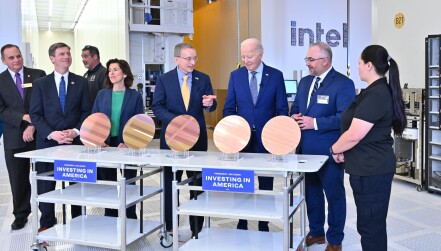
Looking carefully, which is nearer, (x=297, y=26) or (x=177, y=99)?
(x=177, y=99)

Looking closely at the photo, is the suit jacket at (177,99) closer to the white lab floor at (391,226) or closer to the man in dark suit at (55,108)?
the man in dark suit at (55,108)

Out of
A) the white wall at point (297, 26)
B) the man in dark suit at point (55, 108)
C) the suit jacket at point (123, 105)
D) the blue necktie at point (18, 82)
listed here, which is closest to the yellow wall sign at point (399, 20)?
the white wall at point (297, 26)

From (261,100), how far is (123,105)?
121 cm

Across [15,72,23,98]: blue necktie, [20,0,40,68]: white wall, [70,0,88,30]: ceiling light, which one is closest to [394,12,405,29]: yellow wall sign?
[15,72,23,98]: blue necktie

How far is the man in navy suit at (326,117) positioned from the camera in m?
3.35

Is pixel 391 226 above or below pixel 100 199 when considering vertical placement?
below

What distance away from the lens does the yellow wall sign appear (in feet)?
21.0

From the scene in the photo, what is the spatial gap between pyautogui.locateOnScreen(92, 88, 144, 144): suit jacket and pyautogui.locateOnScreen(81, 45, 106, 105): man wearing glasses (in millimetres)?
1178

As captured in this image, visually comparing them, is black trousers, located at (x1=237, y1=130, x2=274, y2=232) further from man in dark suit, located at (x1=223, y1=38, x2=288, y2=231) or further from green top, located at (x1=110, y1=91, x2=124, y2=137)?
green top, located at (x1=110, y1=91, x2=124, y2=137)

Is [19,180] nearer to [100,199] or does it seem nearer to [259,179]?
[100,199]

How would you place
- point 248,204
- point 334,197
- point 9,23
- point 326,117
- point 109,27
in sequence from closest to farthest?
point 248,204, point 326,117, point 334,197, point 9,23, point 109,27

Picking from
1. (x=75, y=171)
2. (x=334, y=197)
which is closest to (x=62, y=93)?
(x=75, y=171)

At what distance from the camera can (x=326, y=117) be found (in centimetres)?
336

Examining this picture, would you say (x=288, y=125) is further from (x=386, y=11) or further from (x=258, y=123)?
(x=386, y=11)
